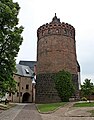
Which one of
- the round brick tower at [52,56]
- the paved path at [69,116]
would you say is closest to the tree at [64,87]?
the round brick tower at [52,56]

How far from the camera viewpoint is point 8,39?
16.5 metres

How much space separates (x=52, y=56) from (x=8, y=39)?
1103 inches

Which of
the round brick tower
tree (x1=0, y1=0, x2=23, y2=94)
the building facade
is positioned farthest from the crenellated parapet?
tree (x1=0, y1=0, x2=23, y2=94)

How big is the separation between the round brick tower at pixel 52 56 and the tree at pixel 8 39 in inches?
1039

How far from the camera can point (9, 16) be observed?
52.1 feet

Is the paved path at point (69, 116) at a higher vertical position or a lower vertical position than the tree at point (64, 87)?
lower

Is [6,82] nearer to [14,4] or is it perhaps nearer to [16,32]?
[16,32]

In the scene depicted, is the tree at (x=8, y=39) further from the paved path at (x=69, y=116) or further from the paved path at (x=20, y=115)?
the paved path at (x=69, y=116)

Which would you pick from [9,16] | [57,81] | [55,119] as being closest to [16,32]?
[9,16]

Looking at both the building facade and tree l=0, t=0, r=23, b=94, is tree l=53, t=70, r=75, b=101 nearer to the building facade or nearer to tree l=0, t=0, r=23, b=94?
tree l=0, t=0, r=23, b=94

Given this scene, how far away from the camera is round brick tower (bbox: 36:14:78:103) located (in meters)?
43.3

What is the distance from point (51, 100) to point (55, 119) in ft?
89.1

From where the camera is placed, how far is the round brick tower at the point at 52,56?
43.3m

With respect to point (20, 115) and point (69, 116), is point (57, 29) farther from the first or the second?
point (69, 116)
